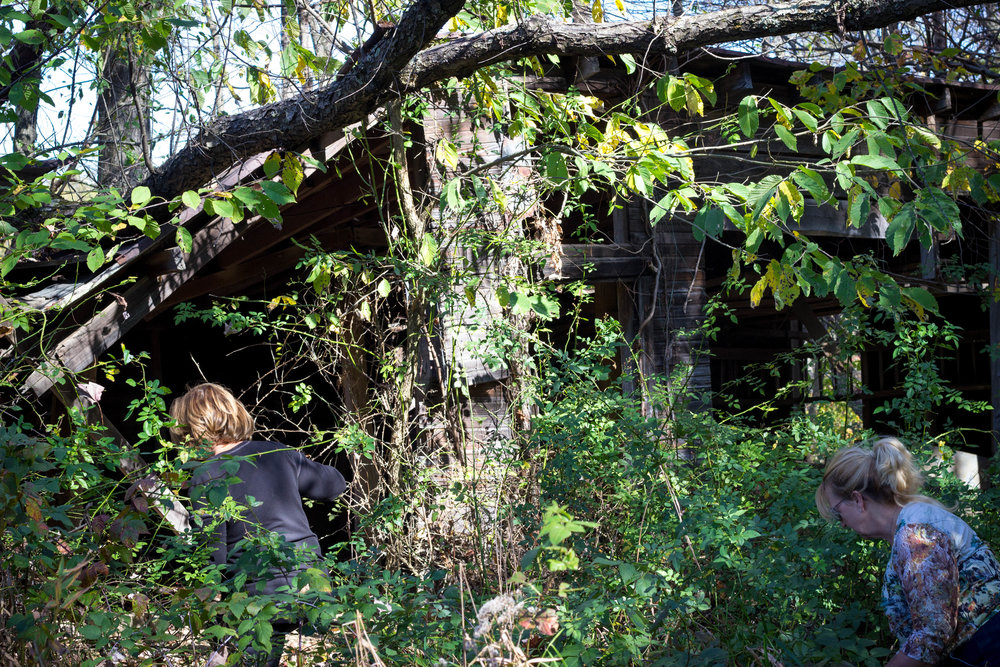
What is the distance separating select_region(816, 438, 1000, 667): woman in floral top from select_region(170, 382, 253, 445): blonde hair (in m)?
2.27

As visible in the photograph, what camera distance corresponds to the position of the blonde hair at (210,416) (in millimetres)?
3221

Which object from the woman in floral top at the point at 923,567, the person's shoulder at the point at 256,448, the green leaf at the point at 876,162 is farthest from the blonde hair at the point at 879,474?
the person's shoulder at the point at 256,448

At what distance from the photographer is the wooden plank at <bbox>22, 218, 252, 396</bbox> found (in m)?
4.14

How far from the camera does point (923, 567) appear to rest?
2281mm

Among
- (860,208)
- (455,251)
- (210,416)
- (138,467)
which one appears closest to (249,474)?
(210,416)

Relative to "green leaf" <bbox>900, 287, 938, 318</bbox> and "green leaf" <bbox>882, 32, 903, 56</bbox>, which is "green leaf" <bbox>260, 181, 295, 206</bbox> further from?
"green leaf" <bbox>882, 32, 903, 56</bbox>

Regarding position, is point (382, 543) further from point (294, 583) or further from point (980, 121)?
point (980, 121)

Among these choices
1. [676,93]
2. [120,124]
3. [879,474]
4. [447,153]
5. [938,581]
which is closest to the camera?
[938,581]

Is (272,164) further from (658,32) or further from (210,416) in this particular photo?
(658,32)

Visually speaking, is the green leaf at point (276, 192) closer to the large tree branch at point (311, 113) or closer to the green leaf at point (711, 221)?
the large tree branch at point (311, 113)

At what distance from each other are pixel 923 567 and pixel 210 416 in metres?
2.53

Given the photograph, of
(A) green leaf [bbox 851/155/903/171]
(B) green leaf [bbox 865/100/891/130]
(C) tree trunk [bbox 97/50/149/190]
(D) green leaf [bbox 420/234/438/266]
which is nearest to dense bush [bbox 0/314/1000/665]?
(D) green leaf [bbox 420/234/438/266]

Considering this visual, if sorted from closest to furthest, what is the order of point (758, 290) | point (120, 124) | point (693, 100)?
1. point (758, 290)
2. point (693, 100)
3. point (120, 124)

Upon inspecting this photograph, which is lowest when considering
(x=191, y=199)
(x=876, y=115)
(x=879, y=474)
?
(x=879, y=474)
